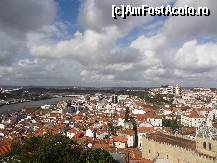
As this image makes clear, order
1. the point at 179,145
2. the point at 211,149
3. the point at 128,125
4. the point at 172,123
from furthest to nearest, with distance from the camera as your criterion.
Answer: the point at 172,123
the point at 128,125
the point at 179,145
the point at 211,149

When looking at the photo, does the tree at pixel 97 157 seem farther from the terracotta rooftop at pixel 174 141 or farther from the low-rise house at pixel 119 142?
the low-rise house at pixel 119 142

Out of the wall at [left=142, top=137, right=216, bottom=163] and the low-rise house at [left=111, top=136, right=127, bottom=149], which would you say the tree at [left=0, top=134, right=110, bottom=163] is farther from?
the low-rise house at [left=111, top=136, right=127, bottom=149]

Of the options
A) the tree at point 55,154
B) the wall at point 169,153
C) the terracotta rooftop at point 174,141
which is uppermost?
the tree at point 55,154

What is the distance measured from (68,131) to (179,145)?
2656 centimetres

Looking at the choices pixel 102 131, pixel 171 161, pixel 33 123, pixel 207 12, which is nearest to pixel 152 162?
pixel 171 161

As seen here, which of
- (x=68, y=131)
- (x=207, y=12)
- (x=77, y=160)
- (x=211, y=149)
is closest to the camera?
(x=207, y=12)

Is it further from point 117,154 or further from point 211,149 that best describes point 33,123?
point 211,149

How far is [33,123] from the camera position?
73.7 metres

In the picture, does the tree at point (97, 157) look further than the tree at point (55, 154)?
Yes

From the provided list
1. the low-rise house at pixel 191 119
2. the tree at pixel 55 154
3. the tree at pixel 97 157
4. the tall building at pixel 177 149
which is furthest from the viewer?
the low-rise house at pixel 191 119

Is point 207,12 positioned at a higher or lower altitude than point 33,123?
higher

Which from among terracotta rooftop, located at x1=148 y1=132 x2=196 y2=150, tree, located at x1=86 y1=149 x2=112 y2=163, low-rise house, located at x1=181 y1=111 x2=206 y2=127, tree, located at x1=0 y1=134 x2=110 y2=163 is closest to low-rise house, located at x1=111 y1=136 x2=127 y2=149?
terracotta rooftop, located at x1=148 y1=132 x2=196 y2=150

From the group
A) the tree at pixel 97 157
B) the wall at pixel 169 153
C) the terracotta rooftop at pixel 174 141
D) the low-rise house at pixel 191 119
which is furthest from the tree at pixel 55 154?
the low-rise house at pixel 191 119

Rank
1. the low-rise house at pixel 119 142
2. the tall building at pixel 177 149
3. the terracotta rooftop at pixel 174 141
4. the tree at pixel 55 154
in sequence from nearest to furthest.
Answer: the tree at pixel 55 154, the tall building at pixel 177 149, the terracotta rooftop at pixel 174 141, the low-rise house at pixel 119 142
